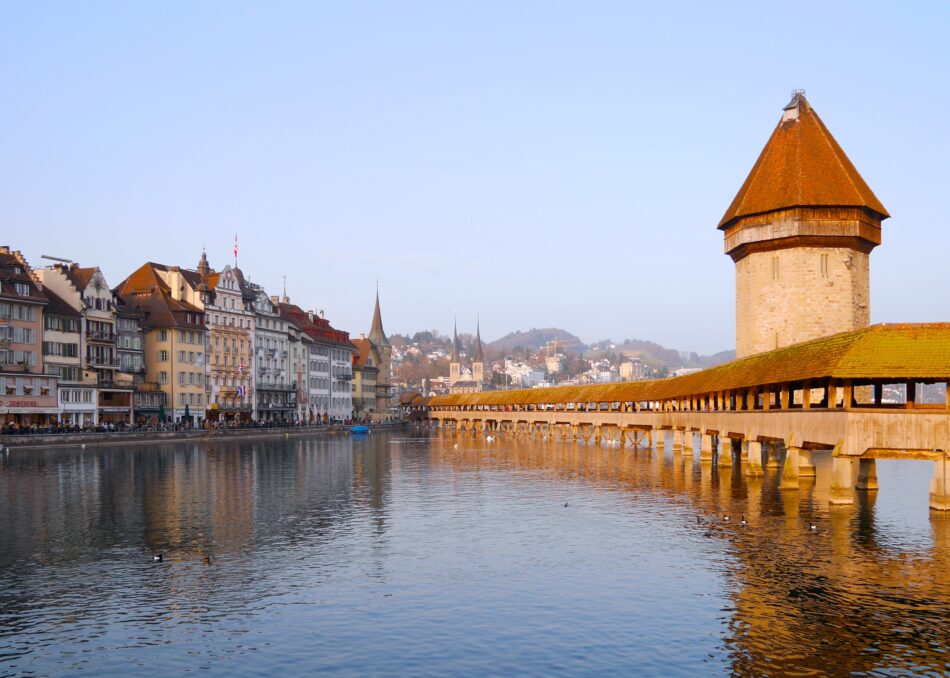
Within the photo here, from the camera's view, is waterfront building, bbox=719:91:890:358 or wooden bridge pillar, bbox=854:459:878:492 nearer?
wooden bridge pillar, bbox=854:459:878:492

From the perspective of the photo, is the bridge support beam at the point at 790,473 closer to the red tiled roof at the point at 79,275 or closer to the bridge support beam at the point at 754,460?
the bridge support beam at the point at 754,460

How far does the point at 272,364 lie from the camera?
13250 cm

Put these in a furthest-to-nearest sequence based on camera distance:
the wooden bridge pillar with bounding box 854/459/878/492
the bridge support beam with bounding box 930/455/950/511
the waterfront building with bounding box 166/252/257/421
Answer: the waterfront building with bounding box 166/252/257/421
the wooden bridge pillar with bounding box 854/459/878/492
the bridge support beam with bounding box 930/455/950/511

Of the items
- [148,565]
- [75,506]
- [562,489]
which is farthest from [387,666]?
[562,489]

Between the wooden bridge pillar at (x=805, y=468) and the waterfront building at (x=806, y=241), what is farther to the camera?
the waterfront building at (x=806, y=241)

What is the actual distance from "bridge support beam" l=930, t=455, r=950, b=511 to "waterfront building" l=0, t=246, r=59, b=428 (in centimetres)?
7170

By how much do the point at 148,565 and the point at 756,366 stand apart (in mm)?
30441

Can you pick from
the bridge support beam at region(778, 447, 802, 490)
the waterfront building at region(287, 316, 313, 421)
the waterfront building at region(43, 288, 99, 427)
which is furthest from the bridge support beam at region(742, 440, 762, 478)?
the waterfront building at region(287, 316, 313, 421)

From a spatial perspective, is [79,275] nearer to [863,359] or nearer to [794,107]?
[794,107]

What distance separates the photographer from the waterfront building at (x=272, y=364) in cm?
12862

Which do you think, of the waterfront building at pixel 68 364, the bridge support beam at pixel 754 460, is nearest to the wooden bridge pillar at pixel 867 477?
the bridge support beam at pixel 754 460

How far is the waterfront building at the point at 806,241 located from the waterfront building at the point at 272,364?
74.9 m

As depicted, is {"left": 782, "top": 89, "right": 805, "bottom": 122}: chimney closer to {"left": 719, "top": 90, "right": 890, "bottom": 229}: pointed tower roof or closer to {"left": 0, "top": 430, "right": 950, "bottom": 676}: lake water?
{"left": 719, "top": 90, "right": 890, "bottom": 229}: pointed tower roof

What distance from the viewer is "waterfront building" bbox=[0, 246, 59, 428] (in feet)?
273
